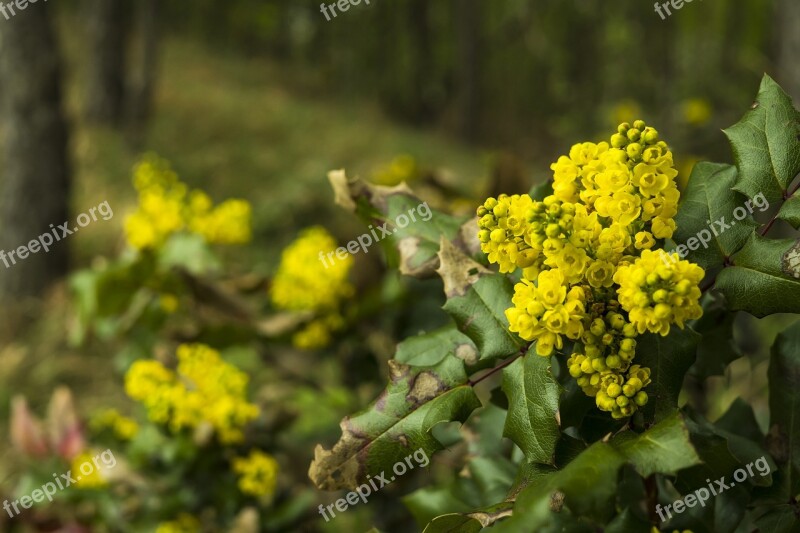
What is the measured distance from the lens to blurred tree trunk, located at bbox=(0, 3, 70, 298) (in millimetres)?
4160

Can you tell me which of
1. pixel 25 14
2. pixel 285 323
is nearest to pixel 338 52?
pixel 25 14

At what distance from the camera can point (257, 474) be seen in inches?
66.7

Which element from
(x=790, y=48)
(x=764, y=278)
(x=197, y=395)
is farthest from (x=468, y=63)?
(x=764, y=278)

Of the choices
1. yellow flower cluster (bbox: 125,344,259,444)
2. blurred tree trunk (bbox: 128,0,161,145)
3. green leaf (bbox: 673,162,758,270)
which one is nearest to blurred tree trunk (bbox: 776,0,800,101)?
green leaf (bbox: 673,162,758,270)

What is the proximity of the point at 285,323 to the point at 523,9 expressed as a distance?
18.8ft

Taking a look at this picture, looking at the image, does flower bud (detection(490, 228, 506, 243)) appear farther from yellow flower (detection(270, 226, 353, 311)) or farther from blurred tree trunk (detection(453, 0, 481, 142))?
blurred tree trunk (detection(453, 0, 481, 142))

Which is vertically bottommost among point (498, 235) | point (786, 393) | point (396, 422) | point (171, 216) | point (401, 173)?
point (786, 393)

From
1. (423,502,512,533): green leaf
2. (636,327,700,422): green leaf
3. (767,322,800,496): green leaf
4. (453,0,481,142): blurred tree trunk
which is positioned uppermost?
(453,0,481,142): blurred tree trunk

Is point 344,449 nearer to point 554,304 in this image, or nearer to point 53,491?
point 554,304

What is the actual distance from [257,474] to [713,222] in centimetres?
119

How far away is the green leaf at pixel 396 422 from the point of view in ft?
2.88

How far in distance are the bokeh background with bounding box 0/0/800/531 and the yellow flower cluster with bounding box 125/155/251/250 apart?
0.17 m

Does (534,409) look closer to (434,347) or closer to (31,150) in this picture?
(434,347)

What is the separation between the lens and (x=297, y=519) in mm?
1896
